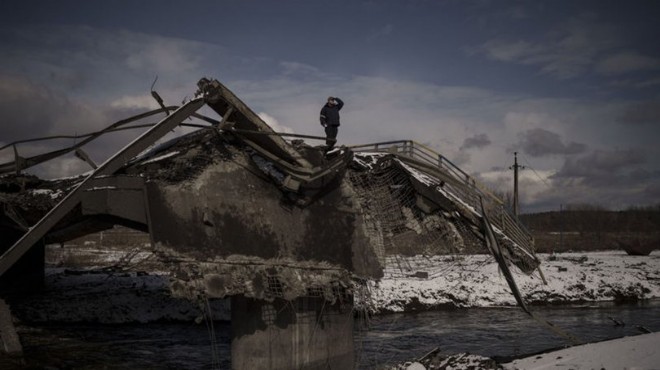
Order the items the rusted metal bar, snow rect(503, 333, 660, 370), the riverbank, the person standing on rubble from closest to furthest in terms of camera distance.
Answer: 1. snow rect(503, 333, 660, 370)
2. the rusted metal bar
3. the person standing on rubble
4. the riverbank

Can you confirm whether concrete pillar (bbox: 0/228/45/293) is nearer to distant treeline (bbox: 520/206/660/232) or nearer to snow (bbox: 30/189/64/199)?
snow (bbox: 30/189/64/199)

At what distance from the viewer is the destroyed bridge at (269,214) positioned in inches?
371

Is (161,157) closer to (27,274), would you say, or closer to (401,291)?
(27,274)

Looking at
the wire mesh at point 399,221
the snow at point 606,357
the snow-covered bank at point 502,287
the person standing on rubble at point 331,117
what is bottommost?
the snow-covered bank at point 502,287

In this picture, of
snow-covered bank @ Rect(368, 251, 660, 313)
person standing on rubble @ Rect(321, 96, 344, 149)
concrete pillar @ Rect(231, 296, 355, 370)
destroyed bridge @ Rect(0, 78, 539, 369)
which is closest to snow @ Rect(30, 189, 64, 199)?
destroyed bridge @ Rect(0, 78, 539, 369)

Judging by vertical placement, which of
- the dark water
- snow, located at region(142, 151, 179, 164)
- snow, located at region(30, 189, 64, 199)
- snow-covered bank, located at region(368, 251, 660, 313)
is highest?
snow, located at region(142, 151, 179, 164)

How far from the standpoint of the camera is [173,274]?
29.5 ft

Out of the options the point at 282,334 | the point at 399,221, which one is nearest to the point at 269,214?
the point at 282,334

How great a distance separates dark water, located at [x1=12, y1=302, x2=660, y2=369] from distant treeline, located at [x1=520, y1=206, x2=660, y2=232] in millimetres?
55436

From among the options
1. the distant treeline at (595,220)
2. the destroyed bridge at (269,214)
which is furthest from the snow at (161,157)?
the distant treeline at (595,220)

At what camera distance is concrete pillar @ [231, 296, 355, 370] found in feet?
32.9

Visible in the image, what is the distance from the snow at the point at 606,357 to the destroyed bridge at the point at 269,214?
A: 2525 mm

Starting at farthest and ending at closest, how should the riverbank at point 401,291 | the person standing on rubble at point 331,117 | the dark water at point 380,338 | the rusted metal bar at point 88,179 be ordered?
the riverbank at point 401,291
the dark water at point 380,338
the person standing on rubble at point 331,117
the rusted metal bar at point 88,179

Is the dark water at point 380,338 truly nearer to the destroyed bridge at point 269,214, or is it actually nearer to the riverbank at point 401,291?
the riverbank at point 401,291
